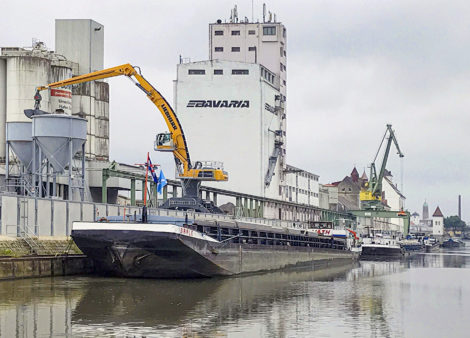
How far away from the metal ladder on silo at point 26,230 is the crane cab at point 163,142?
21850 mm

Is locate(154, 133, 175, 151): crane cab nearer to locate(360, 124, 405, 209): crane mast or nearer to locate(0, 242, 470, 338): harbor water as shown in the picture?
locate(0, 242, 470, 338): harbor water

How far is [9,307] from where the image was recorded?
28.9 meters

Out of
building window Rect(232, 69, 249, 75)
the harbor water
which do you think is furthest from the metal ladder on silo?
building window Rect(232, 69, 249, 75)

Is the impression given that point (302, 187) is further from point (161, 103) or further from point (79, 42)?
point (161, 103)

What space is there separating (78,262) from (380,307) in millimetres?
18044

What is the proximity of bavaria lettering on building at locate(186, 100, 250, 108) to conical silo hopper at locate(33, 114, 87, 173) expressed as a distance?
6442 cm

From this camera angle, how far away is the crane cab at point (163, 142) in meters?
63.8

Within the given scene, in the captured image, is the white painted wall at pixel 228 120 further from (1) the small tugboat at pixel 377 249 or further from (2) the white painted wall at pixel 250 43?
(2) the white painted wall at pixel 250 43

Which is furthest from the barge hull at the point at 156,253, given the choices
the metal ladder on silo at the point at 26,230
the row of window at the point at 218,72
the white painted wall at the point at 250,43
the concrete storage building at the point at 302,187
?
the white painted wall at the point at 250,43

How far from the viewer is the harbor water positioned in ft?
85.1

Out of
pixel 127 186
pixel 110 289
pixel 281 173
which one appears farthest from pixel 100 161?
pixel 110 289

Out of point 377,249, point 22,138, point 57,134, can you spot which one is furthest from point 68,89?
point 377,249

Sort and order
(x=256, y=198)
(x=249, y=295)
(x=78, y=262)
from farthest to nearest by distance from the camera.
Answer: (x=256, y=198) < (x=78, y=262) < (x=249, y=295)

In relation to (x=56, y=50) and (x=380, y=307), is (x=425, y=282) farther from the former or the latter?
(x=56, y=50)
